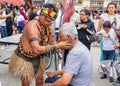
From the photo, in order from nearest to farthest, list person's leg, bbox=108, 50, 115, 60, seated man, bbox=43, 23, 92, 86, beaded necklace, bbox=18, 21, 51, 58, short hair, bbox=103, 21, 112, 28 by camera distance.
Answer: seated man, bbox=43, 23, 92, 86, beaded necklace, bbox=18, 21, 51, 58, short hair, bbox=103, 21, 112, 28, person's leg, bbox=108, 50, 115, 60

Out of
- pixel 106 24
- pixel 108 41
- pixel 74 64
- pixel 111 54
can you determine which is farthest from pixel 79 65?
pixel 111 54

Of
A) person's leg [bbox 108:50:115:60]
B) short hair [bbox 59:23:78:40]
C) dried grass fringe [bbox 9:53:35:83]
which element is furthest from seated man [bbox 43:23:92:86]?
person's leg [bbox 108:50:115:60]

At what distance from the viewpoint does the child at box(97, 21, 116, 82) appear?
18.5 ft

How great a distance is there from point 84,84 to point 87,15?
2586 millimetres

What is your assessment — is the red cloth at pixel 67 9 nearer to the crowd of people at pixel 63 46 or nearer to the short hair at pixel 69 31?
the crowd of people at pixel 63 46

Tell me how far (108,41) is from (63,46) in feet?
8.75

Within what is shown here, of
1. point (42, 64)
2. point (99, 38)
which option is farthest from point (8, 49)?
point (42, 64)

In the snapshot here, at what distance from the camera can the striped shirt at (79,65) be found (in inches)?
123

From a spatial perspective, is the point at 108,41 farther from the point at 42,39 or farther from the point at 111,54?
the point at 42,39

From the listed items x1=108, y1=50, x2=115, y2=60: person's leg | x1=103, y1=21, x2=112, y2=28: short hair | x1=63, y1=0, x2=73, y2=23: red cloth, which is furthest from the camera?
x1=108, y1=50, x2=115, y2=60: person's leg

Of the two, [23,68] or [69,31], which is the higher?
[69,31]

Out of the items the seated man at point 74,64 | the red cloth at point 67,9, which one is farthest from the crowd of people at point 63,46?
the red cloth at point 67,9

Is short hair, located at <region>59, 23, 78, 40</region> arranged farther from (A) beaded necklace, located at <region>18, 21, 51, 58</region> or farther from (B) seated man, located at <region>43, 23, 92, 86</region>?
(A) beaded necklace, located at <region>18, 21, 51, 58</region>

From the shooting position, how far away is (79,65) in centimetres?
313
